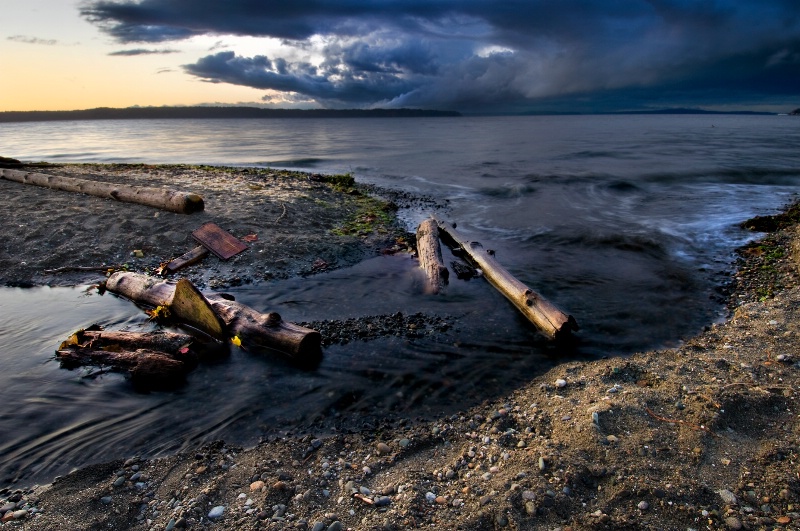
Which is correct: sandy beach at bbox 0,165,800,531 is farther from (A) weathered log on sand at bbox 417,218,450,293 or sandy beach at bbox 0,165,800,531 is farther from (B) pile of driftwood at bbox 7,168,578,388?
(A) weathered log on sand at bbox 417,218,450,293

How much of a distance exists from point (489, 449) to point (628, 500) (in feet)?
4.58

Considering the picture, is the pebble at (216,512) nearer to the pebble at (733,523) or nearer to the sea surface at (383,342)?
the sea surface at (383,342)

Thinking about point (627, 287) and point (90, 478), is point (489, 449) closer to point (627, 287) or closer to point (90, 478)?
point (90, 478)

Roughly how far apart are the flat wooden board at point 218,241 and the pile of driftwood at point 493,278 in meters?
4.79

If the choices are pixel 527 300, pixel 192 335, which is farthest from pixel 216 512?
pixel 527 300

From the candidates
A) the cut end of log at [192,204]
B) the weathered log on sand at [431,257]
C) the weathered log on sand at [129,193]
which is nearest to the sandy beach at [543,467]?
the weathered log on sand at [431,257]

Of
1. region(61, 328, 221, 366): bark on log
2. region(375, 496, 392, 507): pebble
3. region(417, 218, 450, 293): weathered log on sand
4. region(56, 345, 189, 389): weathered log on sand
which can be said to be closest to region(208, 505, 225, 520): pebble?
region(375, 496, 392, 507): pebble

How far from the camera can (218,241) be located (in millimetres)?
11578

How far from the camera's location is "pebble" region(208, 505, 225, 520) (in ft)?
13.2

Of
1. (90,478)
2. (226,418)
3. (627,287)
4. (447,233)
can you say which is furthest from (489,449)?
(447,233)

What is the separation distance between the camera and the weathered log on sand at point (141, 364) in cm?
630

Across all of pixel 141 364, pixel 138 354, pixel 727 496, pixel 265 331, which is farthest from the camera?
pixel 265 331

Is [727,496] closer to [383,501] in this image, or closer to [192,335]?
[383,501]

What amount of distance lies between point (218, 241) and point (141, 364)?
5736 millimetres
